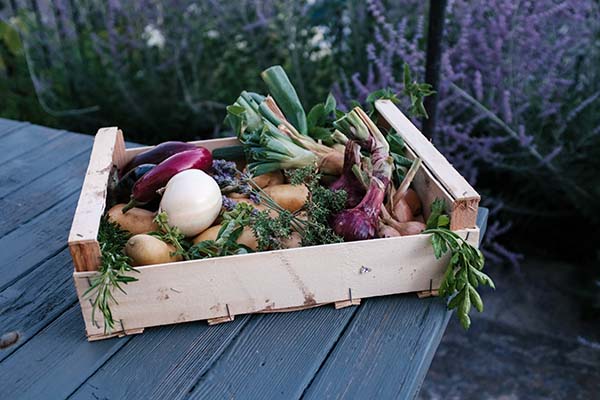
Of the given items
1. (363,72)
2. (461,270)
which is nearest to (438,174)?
(461,270)

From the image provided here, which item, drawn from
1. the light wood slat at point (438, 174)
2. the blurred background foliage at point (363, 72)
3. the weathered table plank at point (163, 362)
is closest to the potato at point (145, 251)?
the weathered table plank at point (163, 362)

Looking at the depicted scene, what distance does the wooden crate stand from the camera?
1.01 m

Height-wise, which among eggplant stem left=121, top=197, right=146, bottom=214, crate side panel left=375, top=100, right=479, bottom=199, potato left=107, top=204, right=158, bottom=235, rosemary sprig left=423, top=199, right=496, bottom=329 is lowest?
rosemary sprig left=423, top=199, right=496, bottom=329

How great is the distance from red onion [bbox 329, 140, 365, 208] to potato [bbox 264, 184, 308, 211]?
0.19 feet

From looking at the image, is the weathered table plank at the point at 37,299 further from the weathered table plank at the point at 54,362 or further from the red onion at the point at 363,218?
the red onion at the point at 363,218

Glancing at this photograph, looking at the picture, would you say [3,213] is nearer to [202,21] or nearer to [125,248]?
[125,248]

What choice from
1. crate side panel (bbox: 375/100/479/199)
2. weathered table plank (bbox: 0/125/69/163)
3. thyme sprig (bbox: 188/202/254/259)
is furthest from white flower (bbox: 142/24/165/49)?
thyme sprig (bbox: 188/202/254/259)

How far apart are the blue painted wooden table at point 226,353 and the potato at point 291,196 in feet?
0.69

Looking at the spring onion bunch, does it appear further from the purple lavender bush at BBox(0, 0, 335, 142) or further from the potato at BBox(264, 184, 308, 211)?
the purple lavender bush at BBox(0, 0, 335, 142)

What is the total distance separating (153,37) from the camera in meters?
2.96

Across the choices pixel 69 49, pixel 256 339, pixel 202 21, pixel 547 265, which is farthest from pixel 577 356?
pixel 69 49

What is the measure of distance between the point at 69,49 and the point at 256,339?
2315 mm

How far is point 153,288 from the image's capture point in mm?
1017

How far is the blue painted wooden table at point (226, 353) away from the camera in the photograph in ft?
3.12
